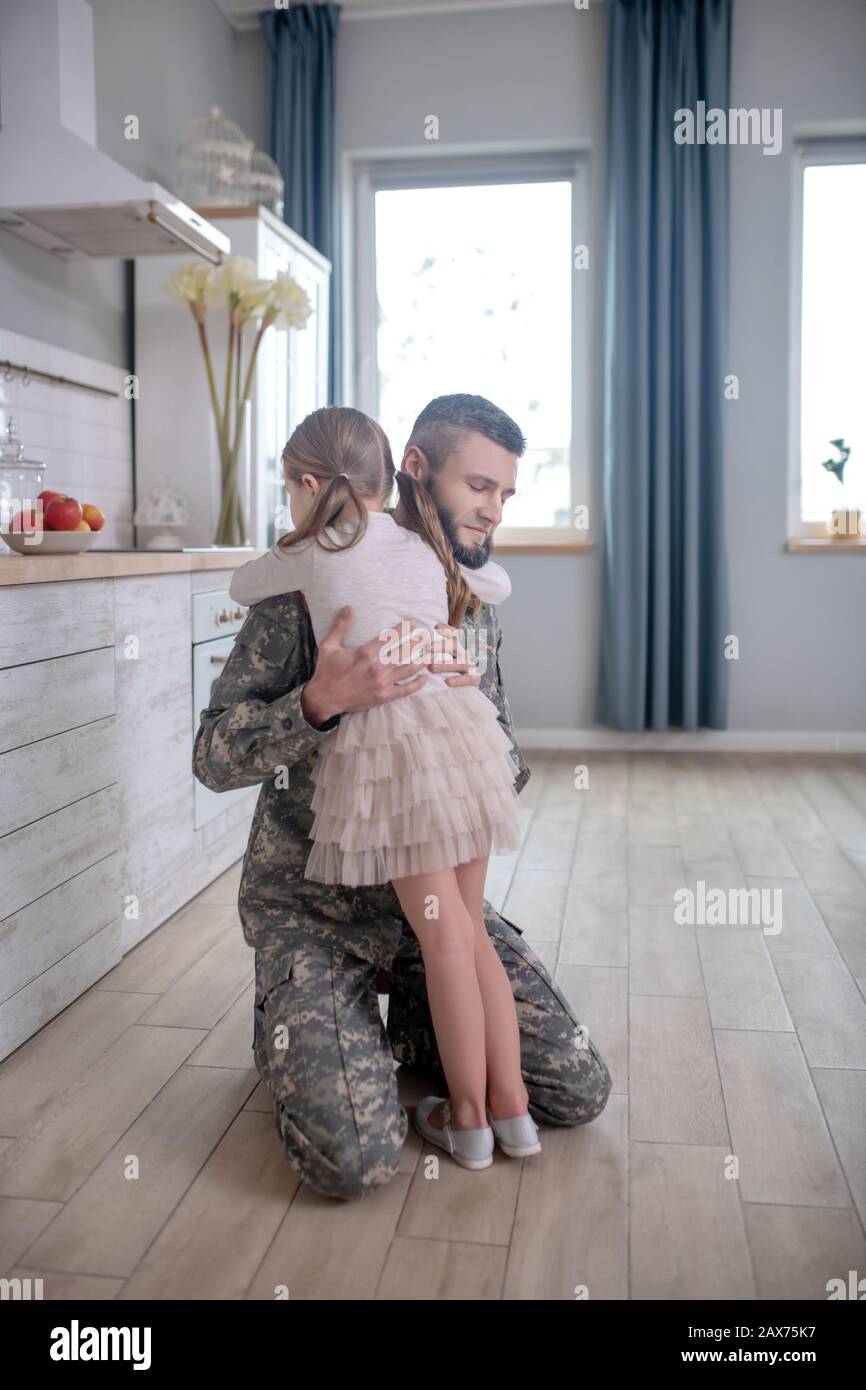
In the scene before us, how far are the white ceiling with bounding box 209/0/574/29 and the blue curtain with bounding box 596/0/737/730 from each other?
0.42m

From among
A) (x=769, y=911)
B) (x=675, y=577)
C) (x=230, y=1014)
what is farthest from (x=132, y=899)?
(x=675, y=577)

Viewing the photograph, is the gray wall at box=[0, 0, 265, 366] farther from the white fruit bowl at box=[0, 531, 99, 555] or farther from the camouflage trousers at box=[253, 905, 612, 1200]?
the camouflage trousers at box=[253, 905, 612, 1200]

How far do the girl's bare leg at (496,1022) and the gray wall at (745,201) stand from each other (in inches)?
136

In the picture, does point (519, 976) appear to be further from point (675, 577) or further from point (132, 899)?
point (675, 577)

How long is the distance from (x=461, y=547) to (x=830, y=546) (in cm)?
350

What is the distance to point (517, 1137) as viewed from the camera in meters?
1.65

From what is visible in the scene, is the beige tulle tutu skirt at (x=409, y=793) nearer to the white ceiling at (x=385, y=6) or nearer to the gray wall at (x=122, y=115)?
the gray wall at (x=122, y=115)

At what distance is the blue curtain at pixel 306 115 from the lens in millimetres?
4801

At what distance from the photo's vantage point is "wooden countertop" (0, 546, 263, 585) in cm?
196

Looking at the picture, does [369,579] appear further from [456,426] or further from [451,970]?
[451,970]

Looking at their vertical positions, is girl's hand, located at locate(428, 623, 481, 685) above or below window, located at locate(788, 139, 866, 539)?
below

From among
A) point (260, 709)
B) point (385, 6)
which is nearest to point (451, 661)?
point (260, 709)

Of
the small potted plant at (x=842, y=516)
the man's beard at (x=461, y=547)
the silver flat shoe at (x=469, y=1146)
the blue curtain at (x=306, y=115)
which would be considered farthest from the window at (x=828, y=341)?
the silver flat shoe at (x=469, y=1146)

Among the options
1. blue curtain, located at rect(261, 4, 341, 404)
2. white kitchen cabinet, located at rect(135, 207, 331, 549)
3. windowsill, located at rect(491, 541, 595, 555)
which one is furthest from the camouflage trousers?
blue curtain, located at rect(261, 4, 341, 404)
